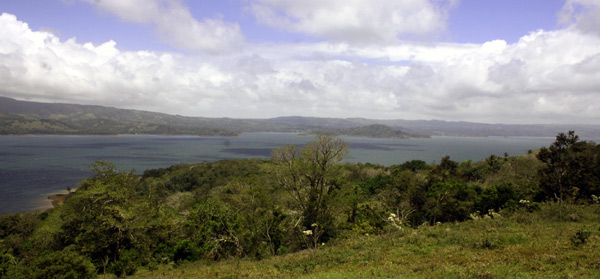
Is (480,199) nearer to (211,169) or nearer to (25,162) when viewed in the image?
(211,169)

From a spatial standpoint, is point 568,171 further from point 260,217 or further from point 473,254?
point 260,217

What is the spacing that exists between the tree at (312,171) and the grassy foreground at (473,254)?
600 centimetres

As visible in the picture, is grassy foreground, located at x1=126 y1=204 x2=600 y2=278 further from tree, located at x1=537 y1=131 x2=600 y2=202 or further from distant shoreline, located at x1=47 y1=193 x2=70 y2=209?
distant shoreline, located at x1=47 y1=193 x2=70 y2=209

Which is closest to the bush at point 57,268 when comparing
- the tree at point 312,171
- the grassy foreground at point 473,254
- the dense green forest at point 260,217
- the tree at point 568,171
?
the dense green forest at point 260,217

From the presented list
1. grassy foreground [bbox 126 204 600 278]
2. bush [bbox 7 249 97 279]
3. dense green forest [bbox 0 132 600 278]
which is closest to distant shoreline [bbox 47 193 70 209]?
dense green forest [bbox 0 132 600 278]

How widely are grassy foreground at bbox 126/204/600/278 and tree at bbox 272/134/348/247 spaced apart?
600 cm

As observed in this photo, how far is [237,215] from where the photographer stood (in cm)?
2325

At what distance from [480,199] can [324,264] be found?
2074cm

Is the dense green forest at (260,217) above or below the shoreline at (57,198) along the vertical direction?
above

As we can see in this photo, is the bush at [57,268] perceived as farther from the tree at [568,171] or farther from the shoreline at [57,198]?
the shoreline at [57,198]

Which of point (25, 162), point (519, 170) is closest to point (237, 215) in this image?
point (519, 170)

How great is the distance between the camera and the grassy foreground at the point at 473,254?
32.3ft

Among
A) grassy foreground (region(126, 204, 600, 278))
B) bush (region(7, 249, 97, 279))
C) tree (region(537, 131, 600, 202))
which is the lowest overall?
bush (region(7, 249, 97, 279))

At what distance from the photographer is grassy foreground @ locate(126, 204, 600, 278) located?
984 cm
